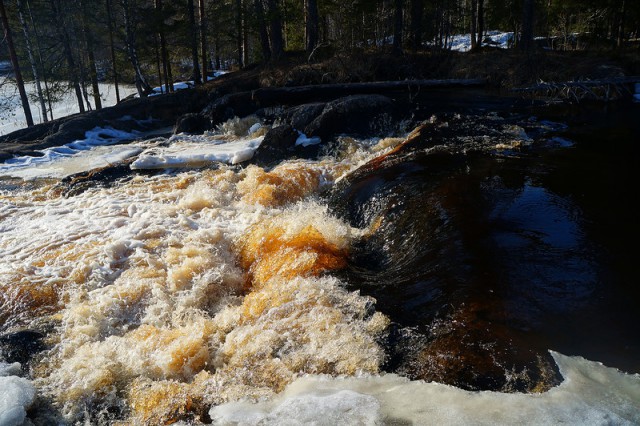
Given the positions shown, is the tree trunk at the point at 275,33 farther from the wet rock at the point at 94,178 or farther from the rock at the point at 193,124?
the wet rock at the point at 94,178

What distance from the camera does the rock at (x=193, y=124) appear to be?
1673cm

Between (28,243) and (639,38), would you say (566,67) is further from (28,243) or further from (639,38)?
(28,243)

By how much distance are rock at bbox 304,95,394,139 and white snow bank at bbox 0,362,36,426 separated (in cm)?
1000

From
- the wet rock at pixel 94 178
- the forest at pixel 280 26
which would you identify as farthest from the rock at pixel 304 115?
the forest at pixel 280 26

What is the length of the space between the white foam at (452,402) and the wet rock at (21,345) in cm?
255

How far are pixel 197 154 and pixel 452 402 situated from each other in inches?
436

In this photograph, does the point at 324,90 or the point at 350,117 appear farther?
the point at 324,90

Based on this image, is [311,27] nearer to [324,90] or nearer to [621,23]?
[324,90]

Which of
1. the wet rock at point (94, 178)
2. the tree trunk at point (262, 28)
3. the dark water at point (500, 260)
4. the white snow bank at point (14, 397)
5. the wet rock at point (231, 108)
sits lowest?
the white snow bank at point (14, 397)

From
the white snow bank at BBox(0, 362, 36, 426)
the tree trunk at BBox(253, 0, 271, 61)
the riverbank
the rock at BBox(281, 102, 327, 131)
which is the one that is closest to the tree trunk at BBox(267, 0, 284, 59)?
the tree trunk at BBox(253, 0, 271, 61)

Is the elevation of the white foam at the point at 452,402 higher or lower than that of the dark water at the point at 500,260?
lower

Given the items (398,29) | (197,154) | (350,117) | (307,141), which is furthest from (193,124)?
(398,29)

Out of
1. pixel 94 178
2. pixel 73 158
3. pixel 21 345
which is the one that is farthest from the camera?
pixel 73 158

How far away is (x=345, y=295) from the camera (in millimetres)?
4957
